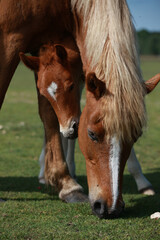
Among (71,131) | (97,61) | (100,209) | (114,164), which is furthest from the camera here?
(71,131)

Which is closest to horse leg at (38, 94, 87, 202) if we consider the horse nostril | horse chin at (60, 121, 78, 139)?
horse chin at (60, 121, 78, 139)

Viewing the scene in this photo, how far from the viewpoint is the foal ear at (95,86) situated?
3.55m

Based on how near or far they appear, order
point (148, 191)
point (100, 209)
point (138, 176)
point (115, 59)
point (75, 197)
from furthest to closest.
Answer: point (138, 176) < point (148, 191) < point (75, 197) < point (115, 59) < point (100, 209)

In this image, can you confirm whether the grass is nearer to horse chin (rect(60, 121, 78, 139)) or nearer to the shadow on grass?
the shadow on grass

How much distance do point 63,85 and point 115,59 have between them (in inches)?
43.9

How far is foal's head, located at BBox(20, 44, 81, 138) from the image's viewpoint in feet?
15.2

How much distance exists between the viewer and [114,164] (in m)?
3.47

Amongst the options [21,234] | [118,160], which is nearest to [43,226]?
[21,234]

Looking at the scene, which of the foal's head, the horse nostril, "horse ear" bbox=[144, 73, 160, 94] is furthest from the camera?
the foal's head

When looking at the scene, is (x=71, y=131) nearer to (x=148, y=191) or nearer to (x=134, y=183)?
Answer: (x=148, y=191)

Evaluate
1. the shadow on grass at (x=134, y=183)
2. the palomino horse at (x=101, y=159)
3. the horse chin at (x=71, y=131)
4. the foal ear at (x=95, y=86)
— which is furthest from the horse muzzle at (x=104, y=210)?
the shadow on grass at (x=134, y=183)

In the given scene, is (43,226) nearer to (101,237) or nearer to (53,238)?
(53,238)

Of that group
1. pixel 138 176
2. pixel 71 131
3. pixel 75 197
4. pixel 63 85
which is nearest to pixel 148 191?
pixel 138 176

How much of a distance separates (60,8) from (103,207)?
8.71 ft
